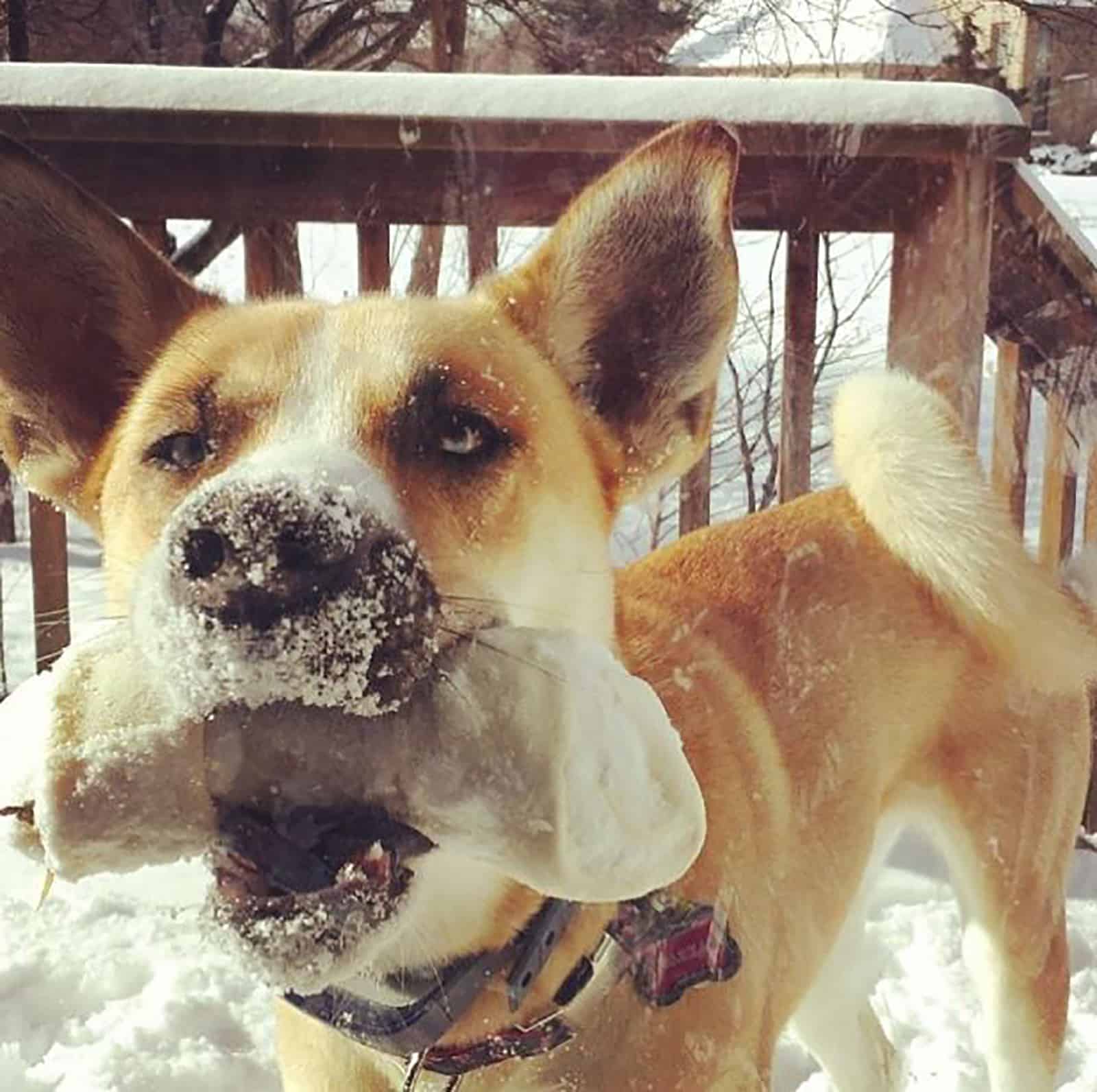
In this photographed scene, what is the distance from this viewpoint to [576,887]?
642mm

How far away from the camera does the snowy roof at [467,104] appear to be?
132 centimetres

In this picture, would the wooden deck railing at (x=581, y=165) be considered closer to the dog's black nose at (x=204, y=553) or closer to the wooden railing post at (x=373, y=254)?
the wooden railing post at (x=373, y=254)

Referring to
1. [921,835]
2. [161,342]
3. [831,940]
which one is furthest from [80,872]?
[921,835]

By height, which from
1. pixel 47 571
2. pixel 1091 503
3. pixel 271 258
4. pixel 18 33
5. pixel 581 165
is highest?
pixel 18 33

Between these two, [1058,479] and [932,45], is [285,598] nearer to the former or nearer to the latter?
[932,45]

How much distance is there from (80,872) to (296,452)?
24 cm

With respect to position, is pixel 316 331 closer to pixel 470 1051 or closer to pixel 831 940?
pixel 470 1051

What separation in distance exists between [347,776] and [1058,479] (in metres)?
1.33

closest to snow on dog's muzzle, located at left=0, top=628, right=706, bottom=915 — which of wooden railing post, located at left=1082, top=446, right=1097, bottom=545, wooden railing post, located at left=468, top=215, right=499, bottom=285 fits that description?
wooden railing post, located at left=468, top=215, right=499, bottom=285

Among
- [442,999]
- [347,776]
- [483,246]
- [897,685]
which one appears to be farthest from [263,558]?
[483,246]

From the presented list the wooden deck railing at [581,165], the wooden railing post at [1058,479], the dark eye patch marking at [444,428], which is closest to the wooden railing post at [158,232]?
the wooden deck railing at [581,165]

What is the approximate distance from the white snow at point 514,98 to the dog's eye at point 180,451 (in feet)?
2.42

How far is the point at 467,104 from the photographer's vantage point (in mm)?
1339

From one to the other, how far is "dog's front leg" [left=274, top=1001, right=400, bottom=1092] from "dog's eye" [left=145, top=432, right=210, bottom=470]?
0.37 m
